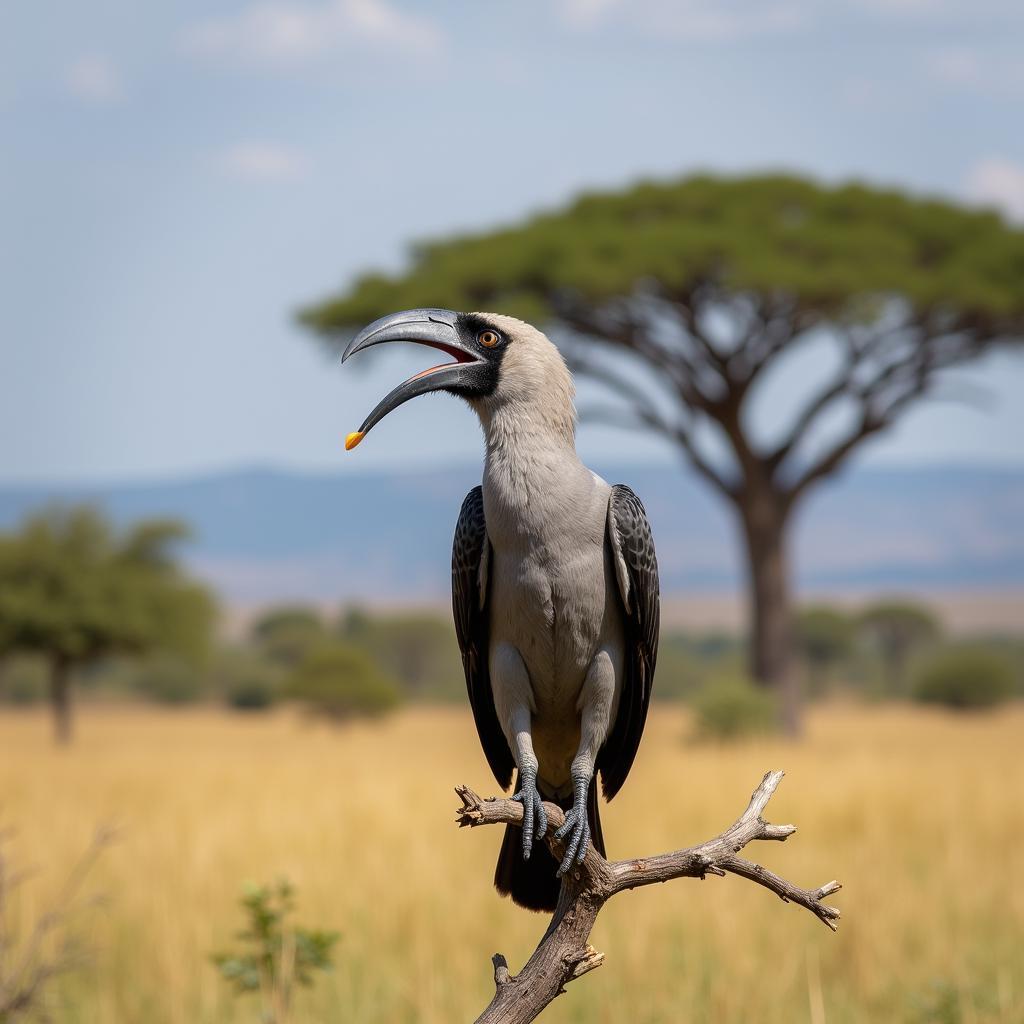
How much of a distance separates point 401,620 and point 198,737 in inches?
1015

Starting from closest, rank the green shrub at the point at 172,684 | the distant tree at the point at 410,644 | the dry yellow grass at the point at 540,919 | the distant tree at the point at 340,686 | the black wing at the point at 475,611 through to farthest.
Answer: the black wing at the point at 475,611, the dry yellow grass at the point at 540,919, the distant tree at the point at 340,686, the green shrub at the point at 172,684, the distant tree at the point at 410,644

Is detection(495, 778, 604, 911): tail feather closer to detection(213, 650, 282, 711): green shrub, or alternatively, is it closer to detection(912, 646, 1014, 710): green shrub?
detection(912, 646, 1014, 710): green shrub

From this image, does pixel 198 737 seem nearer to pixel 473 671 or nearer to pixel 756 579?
pixel 756 579

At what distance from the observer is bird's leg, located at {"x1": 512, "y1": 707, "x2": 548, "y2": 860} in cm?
331

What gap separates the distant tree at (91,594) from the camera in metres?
29.5

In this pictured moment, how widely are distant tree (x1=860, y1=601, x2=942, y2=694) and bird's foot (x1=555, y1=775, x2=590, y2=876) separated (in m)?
56.4

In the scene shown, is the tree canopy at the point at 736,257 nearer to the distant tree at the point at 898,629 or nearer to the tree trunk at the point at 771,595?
the tree trunk at the point at 771,595

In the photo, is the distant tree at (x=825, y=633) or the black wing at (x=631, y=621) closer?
the black wing at (x=631, y=621)

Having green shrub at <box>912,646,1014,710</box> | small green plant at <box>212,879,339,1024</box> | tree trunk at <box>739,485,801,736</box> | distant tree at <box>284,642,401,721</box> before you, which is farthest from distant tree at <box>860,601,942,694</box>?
small green plant at <box>212,879,339,1024</box>

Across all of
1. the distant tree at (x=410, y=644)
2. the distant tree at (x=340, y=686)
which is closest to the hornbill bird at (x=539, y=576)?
the distant tree at (x=340, y=686)

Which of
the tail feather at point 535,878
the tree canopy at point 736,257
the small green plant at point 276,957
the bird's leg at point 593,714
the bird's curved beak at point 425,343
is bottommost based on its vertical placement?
the small green plant at point 276,957

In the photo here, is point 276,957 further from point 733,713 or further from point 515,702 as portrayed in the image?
point 733,713

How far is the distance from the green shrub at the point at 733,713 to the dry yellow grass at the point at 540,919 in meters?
5.65

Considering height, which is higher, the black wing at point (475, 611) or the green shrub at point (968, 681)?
the black wing at point (475, 611)
